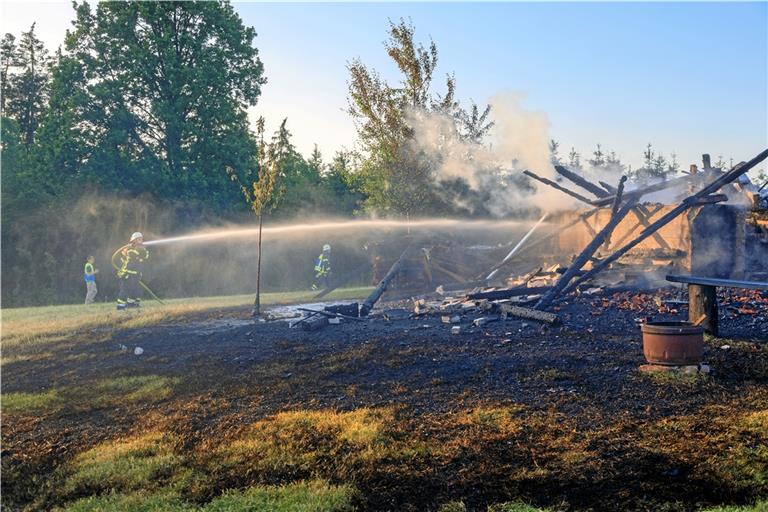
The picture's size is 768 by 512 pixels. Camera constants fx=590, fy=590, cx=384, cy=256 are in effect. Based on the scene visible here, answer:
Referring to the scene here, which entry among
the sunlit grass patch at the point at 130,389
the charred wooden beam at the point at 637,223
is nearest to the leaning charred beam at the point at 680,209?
the charred wooden beam at the point at 637,223

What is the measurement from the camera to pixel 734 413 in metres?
5.70

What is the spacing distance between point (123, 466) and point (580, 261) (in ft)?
33.6

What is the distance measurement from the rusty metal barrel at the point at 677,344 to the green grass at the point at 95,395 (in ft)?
20.3

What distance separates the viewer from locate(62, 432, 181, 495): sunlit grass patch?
4.84 metres

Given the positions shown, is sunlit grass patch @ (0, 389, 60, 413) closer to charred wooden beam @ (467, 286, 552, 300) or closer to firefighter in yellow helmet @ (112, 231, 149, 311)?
charred wooden beam @ (467, 286, 552, 300)

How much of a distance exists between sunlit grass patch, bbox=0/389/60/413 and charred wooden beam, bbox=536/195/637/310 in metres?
8.36

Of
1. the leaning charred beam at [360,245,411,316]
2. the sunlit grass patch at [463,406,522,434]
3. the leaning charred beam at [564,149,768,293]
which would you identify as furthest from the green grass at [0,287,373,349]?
the sunlit grass patch at [463,406,522,434]

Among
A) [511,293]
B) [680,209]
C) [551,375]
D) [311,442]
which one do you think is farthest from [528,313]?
[311,442]

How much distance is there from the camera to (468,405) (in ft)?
21.3

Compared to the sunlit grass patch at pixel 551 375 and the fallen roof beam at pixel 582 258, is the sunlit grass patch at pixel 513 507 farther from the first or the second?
the fallen roof beam at pixel 582 258

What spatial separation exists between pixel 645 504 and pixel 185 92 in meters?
32.6

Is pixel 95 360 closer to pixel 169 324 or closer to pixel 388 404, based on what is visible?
pixel 169 324

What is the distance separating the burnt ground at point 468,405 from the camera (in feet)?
14.8

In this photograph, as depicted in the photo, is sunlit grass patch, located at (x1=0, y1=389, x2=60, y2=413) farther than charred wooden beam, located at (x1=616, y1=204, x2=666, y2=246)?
No
